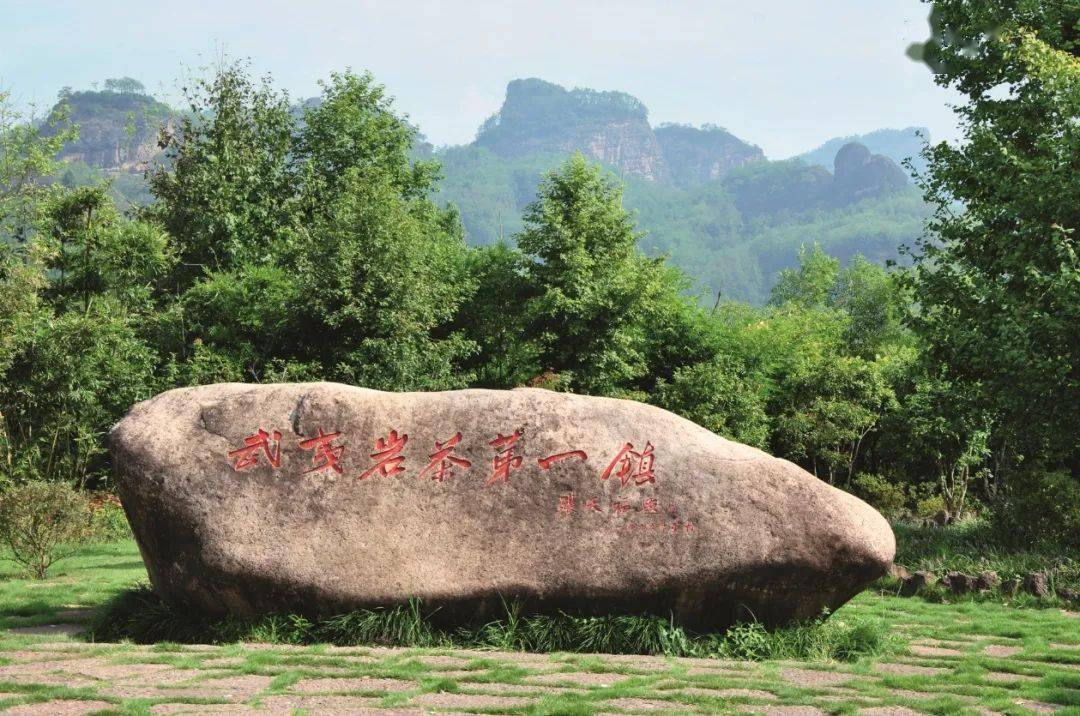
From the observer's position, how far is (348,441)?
794 cm

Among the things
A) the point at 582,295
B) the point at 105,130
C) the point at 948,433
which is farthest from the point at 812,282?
the point at 105,130

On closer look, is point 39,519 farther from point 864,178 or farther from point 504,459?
point 864,178

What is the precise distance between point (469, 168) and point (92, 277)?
13299 centimetres

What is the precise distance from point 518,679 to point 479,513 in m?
1.67

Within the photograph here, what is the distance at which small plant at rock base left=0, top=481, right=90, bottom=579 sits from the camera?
10.8 m

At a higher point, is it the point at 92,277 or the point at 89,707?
the point at 92,277

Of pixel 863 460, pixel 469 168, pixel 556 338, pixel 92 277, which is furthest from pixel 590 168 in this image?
pixel 469 168

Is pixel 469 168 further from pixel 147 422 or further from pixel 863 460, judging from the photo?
pixel 147 422

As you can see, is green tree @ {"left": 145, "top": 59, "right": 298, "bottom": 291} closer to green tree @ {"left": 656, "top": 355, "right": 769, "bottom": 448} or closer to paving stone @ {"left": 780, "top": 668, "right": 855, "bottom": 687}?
green tree @ {"left": 656, "top": 355, "right": 769, "bottom": 448}

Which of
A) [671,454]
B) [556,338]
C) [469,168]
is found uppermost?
[469,168]

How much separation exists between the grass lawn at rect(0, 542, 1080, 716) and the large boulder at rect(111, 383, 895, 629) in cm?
55

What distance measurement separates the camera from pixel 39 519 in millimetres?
10930

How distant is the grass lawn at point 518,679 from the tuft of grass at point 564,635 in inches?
8.7

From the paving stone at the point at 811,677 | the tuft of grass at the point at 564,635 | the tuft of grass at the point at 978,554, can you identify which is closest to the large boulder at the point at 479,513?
the tuft of grass at the point at 564,635
